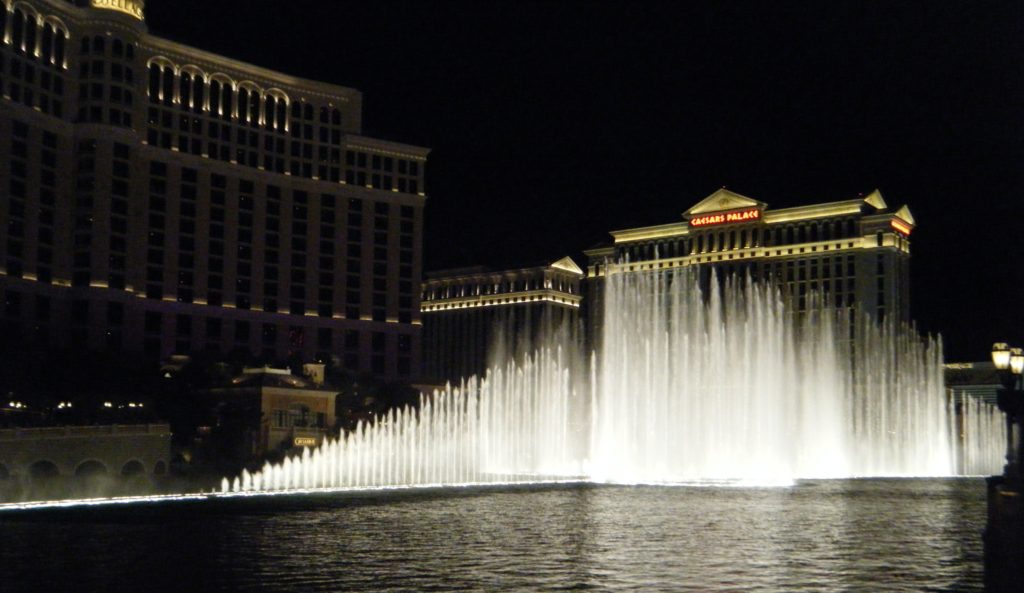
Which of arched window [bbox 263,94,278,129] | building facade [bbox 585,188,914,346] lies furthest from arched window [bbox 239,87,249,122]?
building facade [bbox 585,188,914,346]

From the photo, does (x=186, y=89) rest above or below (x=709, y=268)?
above

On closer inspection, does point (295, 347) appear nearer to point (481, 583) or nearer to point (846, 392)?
point (846, 392)

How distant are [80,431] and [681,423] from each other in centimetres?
3042

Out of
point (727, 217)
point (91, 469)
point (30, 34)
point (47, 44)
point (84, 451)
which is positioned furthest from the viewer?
point (727, 217)

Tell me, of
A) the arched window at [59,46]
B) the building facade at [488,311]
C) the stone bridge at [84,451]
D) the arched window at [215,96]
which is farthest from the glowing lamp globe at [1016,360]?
the building facade at [488,311]

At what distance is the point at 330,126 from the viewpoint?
371 ft

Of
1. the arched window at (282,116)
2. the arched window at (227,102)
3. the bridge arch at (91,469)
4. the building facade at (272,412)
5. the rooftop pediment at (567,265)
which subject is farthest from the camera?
the rooftop pediment at (567,265)

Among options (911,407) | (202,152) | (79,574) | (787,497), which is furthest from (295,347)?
(79,574)

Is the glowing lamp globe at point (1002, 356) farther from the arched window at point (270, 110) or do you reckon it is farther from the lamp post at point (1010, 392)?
the arched window at point (270, 110)

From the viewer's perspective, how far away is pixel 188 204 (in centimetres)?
10275

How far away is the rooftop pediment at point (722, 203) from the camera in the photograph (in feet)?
423

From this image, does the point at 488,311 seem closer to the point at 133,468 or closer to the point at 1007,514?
the point at 133,468

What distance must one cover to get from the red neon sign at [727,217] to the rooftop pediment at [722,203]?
1.64 ft

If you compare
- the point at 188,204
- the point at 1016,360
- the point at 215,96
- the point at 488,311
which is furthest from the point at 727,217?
the point at 1016,360
